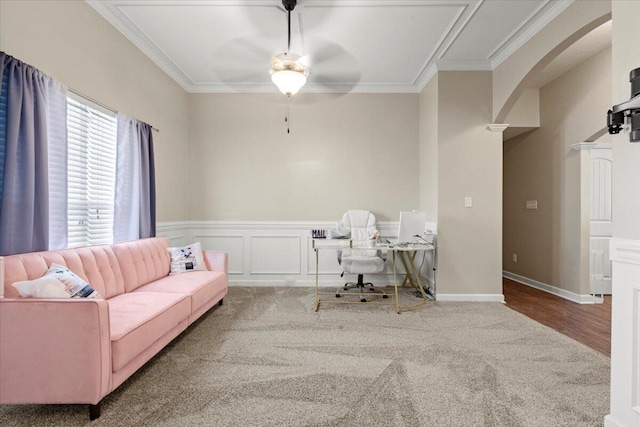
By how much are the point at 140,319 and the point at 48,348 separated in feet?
1.59

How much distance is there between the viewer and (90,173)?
10.00 ft

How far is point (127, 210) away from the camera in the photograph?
11.3ft

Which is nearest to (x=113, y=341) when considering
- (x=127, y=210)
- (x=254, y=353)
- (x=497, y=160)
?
(x=254, y=353)

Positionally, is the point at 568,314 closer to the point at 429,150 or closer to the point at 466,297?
the point at 466,297

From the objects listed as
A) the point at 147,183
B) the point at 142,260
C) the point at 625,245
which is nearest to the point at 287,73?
the point at 147,183

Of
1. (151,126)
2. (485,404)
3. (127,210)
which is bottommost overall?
(485,404)

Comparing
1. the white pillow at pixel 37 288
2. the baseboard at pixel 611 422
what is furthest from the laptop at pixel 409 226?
the white pillow at pixel 37 288

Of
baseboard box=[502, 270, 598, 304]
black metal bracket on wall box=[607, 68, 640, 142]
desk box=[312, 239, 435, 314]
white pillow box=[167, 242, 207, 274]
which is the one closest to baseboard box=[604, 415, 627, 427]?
black metal bracket on wall box=[607, 68, 640, 142]

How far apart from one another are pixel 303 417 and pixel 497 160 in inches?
154

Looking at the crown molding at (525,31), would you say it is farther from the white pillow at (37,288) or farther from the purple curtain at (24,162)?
the white pillow at (37,288)

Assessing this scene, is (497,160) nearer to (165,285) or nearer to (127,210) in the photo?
(165,285)

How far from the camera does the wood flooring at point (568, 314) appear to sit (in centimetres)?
301

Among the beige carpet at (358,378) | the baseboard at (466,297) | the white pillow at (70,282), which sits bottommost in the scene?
the beige carpet at (358,378)

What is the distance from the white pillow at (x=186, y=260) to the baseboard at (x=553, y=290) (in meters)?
4.88
